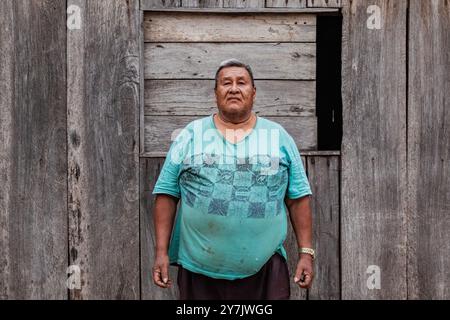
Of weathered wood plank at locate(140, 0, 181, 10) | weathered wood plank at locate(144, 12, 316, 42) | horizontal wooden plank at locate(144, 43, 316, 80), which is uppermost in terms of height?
weathered wood plank at locate(140, 0, 181, 10)

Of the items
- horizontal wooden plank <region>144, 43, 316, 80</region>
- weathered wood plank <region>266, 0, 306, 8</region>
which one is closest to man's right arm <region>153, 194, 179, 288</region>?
horizontal wooden plank <region>144, 43, 316, 80</region>

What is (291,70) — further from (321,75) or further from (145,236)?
(145,236)

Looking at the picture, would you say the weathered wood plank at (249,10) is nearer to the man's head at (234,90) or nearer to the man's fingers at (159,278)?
the man's head at (234,90)

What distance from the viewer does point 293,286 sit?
155 inches

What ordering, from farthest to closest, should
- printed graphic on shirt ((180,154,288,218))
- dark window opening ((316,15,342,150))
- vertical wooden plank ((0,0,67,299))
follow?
dark window opening ((316,15,342,150)) < vertical wooden plank ((0,0,67,299)) < printed graphic on shirt ((180,154,288,218))

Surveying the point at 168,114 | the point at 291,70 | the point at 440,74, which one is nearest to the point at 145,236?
the point at 168,114

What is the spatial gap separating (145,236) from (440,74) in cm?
189

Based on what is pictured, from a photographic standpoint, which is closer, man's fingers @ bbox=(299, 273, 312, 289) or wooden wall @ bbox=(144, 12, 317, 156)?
man's fingers @ bbox=(299, 273, 312, 289)

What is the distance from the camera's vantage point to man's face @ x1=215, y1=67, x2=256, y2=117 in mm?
3146

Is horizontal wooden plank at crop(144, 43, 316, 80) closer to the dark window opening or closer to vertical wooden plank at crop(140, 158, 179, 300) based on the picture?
the dark window opening

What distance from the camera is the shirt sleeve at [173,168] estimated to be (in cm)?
318

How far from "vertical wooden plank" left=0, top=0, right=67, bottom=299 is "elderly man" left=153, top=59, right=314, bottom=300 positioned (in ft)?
2.90

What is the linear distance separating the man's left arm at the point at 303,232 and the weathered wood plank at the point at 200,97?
0.77 metres
